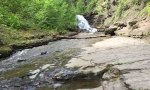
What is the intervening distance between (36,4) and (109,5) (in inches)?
939

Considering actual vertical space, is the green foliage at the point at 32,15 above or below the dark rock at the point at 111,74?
above

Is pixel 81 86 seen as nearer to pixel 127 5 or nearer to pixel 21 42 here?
pixel 21 42

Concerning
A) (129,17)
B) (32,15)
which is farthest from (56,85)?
(32,15)

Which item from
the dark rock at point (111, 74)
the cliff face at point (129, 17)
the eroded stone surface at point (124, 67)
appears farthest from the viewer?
the cliff face at point (129, 17)

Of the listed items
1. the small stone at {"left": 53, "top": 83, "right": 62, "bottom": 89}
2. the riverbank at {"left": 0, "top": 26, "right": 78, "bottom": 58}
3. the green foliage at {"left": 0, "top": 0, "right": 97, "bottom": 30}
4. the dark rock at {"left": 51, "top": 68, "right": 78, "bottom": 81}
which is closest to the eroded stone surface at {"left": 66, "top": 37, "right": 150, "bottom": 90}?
the dark rock at {"left": 51, "top": 68, "right": 78, "bottom": 81}

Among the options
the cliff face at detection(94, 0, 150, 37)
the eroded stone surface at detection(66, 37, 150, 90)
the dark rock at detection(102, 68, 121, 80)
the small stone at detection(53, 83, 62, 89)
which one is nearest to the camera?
the eroded stone surface at detection(66, 37, 150, 90)

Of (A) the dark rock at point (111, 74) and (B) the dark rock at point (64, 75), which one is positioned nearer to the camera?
(A) the dark rock at point (111, 74)

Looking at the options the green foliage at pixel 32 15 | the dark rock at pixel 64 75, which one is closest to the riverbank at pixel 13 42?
the green foliage at pixel 32 15

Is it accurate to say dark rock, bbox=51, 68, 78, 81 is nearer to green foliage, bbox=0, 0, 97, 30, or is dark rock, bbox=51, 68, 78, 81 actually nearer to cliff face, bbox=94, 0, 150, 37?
cliff face, bbox=94, 0, 150, 37

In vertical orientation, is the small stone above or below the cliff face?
below

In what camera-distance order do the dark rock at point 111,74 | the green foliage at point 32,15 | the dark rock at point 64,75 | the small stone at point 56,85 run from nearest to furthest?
the small stone at point 56,85 → the dark rock at point 111,74 → the dark rock at point 64,75 → the green foliage at point 32,15

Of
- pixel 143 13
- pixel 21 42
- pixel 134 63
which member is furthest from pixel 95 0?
pixel 134 63

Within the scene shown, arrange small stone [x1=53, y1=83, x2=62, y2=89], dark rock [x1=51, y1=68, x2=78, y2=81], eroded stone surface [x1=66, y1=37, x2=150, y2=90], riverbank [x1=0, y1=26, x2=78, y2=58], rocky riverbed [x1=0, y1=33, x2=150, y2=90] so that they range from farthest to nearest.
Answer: riverbank [x1=0, y1=26, x2=78, y2=58]
dark rock [x1=51, y1=68, x2=78, y2=81]
small stone [x1=53, y1=83, x2=62, y2=89]
rocky riverbed [x1=0, y1=33, x2=150, y2=90]
eroded stone surface [x1=66, y1=37, x2=150, y2=90]

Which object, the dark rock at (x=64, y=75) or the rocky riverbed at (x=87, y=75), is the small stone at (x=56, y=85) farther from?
the dark rock at (x=64, y=75)
